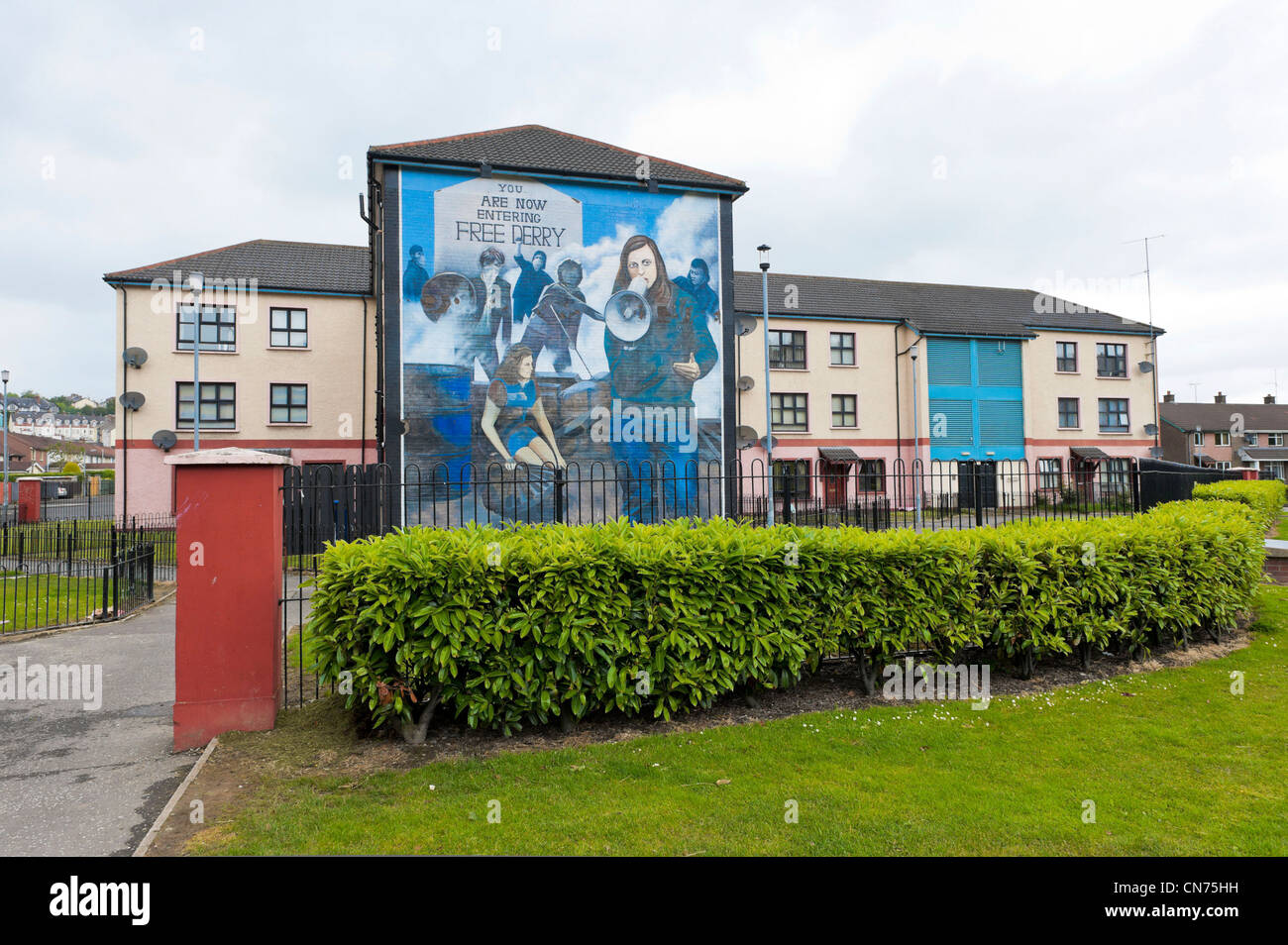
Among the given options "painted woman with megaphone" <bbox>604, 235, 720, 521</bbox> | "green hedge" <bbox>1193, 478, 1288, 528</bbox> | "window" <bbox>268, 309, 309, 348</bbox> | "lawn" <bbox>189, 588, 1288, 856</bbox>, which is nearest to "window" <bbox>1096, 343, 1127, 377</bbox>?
"green hedge" <bbox>1193, 478, 1288, 528</bbox>

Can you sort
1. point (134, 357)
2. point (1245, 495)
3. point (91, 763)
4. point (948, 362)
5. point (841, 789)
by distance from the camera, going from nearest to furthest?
1. point (841, 789)
2. point (91, 763)
3. point (1245, 495)
4. point (134, 357)
5. point (948, 362)

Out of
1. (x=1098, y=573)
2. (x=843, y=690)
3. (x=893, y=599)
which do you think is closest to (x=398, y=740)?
(x=843, y=690)

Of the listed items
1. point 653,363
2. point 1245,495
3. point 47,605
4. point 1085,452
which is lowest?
point 47,605

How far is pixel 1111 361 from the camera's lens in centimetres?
3838

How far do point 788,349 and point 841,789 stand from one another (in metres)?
30.6

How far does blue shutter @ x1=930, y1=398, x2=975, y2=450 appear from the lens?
33531mm

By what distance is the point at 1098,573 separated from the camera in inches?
291

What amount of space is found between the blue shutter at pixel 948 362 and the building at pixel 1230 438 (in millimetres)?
42609

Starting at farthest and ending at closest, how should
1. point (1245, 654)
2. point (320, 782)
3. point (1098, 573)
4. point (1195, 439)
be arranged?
point (1195, 439) < point (1245, 654) < point (1098, 573) < point (320, 782)

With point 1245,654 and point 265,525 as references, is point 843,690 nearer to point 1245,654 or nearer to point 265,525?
point 1245,654

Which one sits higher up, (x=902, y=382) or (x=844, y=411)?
(x=902, y=382)

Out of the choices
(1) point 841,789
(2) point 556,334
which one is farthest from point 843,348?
(1) point 841,789

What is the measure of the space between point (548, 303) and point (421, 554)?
16523 millimetres

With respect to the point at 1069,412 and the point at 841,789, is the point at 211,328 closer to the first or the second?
the point at 841,789
